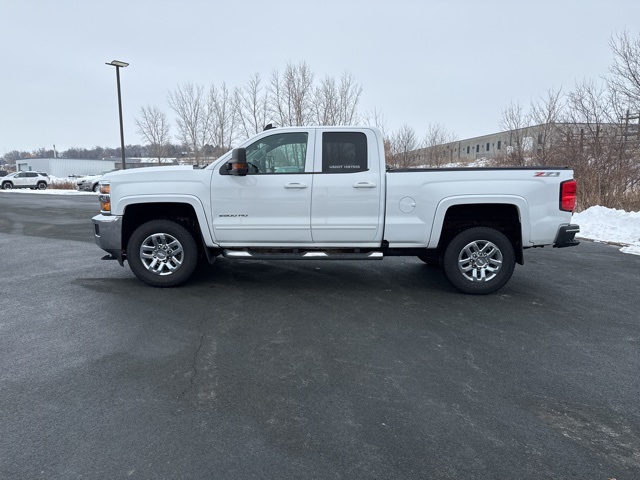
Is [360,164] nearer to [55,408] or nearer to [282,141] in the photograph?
[282,141]

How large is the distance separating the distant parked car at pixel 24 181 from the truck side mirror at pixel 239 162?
4281 cm

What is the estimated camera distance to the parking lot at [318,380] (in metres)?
2.49

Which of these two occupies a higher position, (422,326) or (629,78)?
(629,78)

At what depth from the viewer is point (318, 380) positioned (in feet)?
11.1

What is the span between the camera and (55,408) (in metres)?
2.97

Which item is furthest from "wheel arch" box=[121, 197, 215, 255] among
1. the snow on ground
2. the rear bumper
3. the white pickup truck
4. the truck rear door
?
the snow on ground

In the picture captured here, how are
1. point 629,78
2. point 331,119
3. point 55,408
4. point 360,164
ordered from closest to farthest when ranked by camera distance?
point 55,408, point 360,164, point 629,78, point 331,119

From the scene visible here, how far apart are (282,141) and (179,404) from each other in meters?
3.65

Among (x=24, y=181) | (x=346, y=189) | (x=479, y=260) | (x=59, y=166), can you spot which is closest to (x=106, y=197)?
(x=346, y=189)

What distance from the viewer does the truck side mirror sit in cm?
536

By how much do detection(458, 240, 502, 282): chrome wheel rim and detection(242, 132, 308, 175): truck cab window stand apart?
243 cm

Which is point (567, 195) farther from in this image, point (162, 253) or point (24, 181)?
point (24, 181)

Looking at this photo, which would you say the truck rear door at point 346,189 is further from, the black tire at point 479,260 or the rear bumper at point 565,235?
the rear bumper at point 565,235

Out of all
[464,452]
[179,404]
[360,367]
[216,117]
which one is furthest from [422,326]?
[216,117]
